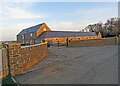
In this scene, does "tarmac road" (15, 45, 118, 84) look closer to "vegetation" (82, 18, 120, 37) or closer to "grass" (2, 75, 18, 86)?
"grass" (2, 75, 18, 86)

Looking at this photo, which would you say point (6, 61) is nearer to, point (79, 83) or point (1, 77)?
point (1, 77)

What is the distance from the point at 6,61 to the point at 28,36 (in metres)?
61.6

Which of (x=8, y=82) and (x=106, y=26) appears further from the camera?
(x=106, y=26)

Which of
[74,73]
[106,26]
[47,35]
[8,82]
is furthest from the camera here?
[106,26]

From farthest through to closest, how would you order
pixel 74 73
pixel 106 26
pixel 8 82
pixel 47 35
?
pixel 106 26 < pixel 47 35 < pixel 74 73 < pixel 8 82

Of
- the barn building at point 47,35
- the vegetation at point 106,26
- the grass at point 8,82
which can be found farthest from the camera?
the vegetation at point 106,26

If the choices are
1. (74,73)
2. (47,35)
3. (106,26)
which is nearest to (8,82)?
(74,73)

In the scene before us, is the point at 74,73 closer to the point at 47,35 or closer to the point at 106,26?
the point at 47,35

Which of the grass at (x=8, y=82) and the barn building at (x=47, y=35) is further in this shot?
the barn building at (x=47, y=35)

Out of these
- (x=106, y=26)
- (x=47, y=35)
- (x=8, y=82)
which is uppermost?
(x=106, y=26)

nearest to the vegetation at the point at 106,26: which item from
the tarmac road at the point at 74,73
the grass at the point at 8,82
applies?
the tarmac road at the point at 74,73

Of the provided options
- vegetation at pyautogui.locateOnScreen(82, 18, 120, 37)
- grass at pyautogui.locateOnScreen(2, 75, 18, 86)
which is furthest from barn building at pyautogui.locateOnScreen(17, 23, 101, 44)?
grass at pyautogui.locateOnScreen(2, 75, 18, 86)

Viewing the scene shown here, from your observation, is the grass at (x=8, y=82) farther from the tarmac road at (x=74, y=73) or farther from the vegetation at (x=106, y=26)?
the vegetation at (x=106, y=26)

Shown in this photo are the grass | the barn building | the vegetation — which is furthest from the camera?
the vegetation
